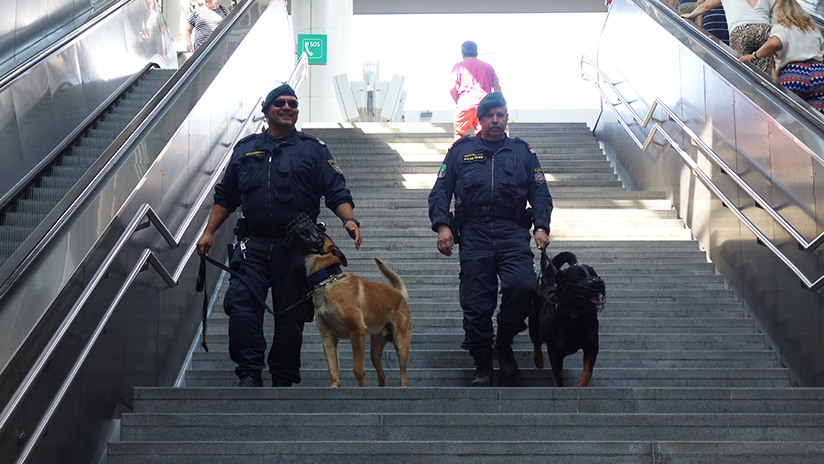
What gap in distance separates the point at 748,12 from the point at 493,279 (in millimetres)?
3417

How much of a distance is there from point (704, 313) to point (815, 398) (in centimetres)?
176

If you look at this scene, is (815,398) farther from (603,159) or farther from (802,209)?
(603,159)

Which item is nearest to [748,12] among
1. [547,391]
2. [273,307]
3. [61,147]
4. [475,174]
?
[475,174]

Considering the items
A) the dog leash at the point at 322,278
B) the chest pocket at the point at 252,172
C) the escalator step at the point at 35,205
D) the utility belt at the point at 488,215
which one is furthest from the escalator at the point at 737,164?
the escalator step at the point at 35,205

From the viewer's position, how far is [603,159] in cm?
931

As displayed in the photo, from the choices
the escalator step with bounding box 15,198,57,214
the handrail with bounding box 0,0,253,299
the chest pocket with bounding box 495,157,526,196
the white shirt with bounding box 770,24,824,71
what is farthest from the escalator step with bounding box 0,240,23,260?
the white shirt with bounding box 770,24,824,71

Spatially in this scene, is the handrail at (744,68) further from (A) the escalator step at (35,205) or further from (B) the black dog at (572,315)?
(A) the escalator step at (35,205)

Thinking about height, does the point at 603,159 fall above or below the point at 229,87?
below

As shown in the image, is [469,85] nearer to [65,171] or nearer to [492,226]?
[492,226]

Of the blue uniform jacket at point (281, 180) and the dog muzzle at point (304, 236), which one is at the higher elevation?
the blue uniform jacket at point (281, 180)

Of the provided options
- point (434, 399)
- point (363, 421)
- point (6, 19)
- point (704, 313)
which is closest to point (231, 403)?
point (363, 421)

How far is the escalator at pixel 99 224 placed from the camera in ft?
10.5

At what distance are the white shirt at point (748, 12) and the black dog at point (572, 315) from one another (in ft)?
10.2

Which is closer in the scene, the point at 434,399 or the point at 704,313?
the point at 434,399
